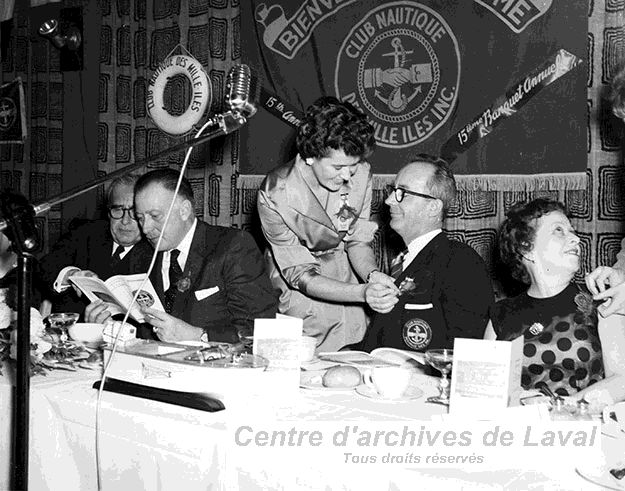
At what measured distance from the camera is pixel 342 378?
1.77 metres

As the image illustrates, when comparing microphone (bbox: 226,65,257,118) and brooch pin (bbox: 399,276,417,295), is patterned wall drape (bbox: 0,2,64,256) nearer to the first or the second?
brooch pin (bbox: 399,276,417,295)

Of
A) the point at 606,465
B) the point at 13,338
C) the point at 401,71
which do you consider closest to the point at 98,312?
the point at 13,338

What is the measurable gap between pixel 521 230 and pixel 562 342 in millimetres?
321

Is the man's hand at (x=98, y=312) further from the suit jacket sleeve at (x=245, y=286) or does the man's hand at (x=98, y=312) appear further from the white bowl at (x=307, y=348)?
the white bowl at (x=307, y=348)

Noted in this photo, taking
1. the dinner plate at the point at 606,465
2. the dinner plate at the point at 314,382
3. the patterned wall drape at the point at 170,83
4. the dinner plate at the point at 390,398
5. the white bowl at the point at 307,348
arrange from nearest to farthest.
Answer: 1. the dinner plate at the point at 606,465
2. the dinner plate at the point at 390,398
3. the dinner plate at the point at 314,382
4. the white bowl at the point at 307,348
5. the patterned wall drape at the point at 170,83

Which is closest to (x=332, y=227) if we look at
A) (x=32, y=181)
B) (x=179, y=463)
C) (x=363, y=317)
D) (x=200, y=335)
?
(x=363, y=317)

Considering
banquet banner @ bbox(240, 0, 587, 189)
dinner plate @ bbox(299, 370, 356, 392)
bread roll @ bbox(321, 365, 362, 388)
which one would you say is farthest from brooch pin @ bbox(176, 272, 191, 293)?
banquet banner @ bbox(240, 0, 587, 189)

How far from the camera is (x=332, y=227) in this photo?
2.88m

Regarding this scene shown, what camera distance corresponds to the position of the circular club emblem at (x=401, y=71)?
144 inches

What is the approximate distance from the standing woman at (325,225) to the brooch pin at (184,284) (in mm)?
354

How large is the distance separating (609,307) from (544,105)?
1.74 m

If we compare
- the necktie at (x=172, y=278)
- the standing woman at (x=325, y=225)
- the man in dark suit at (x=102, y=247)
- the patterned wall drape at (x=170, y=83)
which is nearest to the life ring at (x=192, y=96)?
the patterned wall drape at (x=170, y=83)

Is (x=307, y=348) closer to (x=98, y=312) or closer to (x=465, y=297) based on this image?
(x=465, y=297)

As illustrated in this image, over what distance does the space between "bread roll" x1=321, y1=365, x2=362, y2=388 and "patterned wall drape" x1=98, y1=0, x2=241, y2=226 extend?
8.84ft
